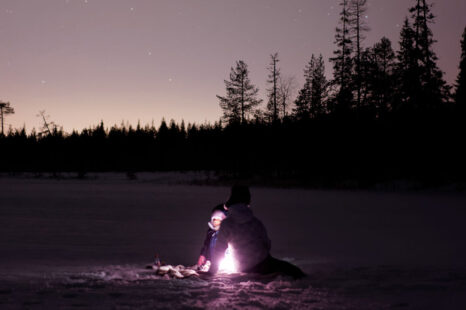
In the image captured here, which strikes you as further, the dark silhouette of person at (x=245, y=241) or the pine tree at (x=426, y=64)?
the pine tree at (x=426, y=64)

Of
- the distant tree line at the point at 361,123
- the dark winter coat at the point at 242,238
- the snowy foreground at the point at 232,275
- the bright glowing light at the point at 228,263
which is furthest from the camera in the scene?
the distant tree line at the point at 361,123

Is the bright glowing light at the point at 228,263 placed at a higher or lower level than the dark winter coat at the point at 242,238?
lower

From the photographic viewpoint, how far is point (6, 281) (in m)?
7.31

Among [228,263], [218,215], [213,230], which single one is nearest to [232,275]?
[228,263]

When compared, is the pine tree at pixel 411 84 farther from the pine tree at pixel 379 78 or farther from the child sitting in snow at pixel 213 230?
the child sitting in snow at pixel 213 230

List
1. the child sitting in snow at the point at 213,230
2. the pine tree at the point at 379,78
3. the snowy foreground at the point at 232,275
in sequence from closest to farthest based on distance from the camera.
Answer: the snowy foreground at the point at 232,275, the child sitting in snow at the point at 213,230, the pine tree at the point at 379,78

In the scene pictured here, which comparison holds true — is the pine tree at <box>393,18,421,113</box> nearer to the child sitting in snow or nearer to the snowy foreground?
the snowy foreground

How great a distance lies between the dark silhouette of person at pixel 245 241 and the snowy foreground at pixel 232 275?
0.20m

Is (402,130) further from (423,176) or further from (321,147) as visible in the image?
(321,147)

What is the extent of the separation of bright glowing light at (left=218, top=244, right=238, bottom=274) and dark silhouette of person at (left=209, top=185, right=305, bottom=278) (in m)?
0.07

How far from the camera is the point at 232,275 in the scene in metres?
7.64

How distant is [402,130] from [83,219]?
31841 millimetres

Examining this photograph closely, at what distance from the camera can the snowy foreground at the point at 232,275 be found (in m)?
6.30

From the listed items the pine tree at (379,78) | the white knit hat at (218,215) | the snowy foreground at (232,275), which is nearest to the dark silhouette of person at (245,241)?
the snowy foreground at (232,275)
